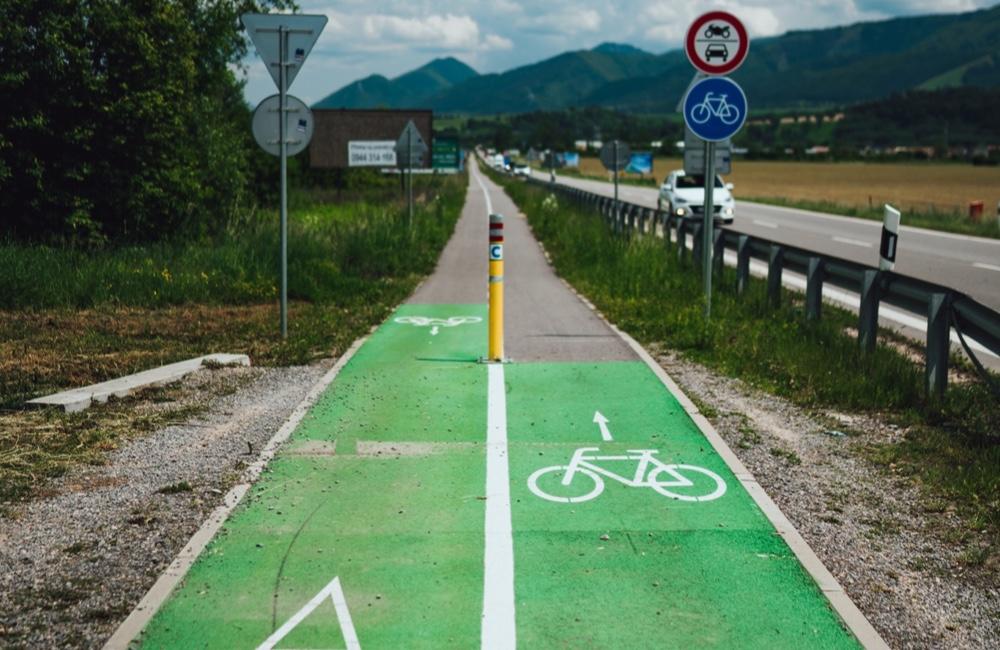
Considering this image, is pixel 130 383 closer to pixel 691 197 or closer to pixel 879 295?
pixel 879 295

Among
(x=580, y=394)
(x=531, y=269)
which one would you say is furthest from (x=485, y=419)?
(x=531, y=269)

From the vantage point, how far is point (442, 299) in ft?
57.0

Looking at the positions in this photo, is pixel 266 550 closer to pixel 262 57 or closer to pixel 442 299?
pixel 262 57

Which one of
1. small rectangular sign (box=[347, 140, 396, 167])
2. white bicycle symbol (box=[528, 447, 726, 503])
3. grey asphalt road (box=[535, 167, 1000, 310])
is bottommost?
white bicycle symbol (box=[528, 447, 726, 503])

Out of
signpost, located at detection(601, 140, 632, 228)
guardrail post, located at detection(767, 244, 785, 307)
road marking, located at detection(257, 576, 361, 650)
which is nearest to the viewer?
road marking, located at detection(257, 576, 361, 650)

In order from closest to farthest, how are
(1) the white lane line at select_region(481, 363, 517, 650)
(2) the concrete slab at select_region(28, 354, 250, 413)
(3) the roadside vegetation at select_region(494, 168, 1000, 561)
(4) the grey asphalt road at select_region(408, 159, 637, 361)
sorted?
(1) the white lane line at select_region(481, 363, 517, 650), (3) the roadside vegetation at select_region(494, 168, 1000, 561), (2) the concrete slab at select_region(28, 354, 250, 413), (4) the grey asphalt road at select_region(408, 159, 637, 361)

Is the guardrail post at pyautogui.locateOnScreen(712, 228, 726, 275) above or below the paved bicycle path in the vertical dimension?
above

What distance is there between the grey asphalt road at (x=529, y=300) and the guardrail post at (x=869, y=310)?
229cm

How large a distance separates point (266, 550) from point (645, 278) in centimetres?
1212

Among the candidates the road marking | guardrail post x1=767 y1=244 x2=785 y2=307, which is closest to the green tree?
guardrail post x1=767 y1=244 x2=785 y2=307

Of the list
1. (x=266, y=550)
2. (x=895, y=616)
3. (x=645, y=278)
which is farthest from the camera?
(x=645, y=278)

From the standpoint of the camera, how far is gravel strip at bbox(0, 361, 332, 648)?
4758 millimetres

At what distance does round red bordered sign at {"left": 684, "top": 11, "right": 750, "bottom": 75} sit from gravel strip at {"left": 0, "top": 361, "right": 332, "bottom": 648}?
20.3 feet

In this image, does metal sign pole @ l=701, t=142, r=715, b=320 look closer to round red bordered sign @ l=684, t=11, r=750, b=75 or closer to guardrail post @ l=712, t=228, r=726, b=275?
round red bordered sign @ l=684, t=11, r=750, b=75
